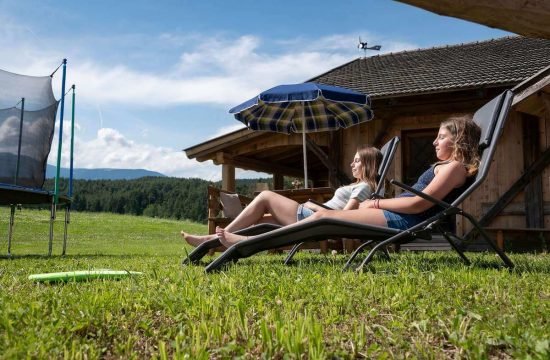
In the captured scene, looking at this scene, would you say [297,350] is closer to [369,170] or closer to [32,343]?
[32,343]

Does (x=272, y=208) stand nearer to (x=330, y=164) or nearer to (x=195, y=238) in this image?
(x=195, y=238)

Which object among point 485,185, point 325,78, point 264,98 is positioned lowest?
point 485,185

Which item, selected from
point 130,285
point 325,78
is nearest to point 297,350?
point 130,285

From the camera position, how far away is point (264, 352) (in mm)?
1706

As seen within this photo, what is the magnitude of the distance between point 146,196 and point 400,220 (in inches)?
2574

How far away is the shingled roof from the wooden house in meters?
0.02

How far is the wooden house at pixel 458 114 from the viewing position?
9.58 m

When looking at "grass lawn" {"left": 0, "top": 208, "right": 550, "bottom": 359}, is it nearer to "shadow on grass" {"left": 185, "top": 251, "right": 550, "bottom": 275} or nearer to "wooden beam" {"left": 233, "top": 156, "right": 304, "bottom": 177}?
"shadow on grass" {"left": 185, "top": 251, "right": 550, "bottom": 275}

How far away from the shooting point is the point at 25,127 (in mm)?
9711

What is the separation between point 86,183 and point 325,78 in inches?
2476

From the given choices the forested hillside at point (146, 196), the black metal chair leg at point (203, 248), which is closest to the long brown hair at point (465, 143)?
the black metal chair leg at point (203, 248)

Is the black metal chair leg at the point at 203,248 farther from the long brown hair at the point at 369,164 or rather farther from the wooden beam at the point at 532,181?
the wooden beam at the point at 532,181

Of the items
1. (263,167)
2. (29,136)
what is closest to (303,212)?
(29,136)

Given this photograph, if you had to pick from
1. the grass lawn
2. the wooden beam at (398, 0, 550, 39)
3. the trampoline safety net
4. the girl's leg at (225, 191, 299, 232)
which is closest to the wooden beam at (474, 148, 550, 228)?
the girl's leg at (225, 191, 299, 232)
